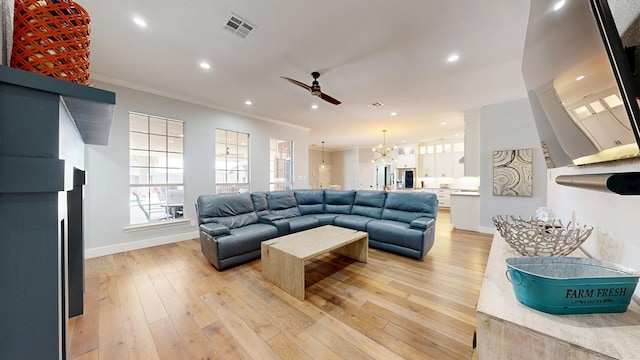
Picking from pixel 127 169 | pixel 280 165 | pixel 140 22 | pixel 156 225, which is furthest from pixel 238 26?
pixel 280 165

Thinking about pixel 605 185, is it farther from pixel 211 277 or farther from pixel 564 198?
pixel 211 277

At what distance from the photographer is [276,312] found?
1971 mm

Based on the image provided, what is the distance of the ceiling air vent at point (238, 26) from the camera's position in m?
2.11

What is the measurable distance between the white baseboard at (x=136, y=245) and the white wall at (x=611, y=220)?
5167 mm

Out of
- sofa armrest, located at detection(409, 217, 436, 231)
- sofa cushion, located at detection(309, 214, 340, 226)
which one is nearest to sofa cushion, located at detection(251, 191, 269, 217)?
sofa cushion, located at detection(309, 214, 340, 226)

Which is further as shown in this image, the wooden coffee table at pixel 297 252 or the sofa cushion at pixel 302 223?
the sofa cushion at pixel 302 223

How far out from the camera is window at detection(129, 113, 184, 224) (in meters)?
3.89

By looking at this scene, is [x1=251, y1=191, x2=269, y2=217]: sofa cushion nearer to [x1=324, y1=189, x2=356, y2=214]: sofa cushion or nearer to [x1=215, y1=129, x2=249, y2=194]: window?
[x1=324, y1=189, x2=356, y2=214]: sofa cushion

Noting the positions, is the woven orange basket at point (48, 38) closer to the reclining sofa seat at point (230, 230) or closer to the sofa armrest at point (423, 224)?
the reclining sofa seat at point (230, 230)

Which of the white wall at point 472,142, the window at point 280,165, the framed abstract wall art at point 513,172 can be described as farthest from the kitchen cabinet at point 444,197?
the window at point 280,165

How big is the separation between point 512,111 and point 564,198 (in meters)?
3.61

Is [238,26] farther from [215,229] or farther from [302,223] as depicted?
[302,223]

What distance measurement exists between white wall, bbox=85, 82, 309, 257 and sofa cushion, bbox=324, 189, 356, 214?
1954 mm

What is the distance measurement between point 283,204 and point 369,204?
5.65ft
